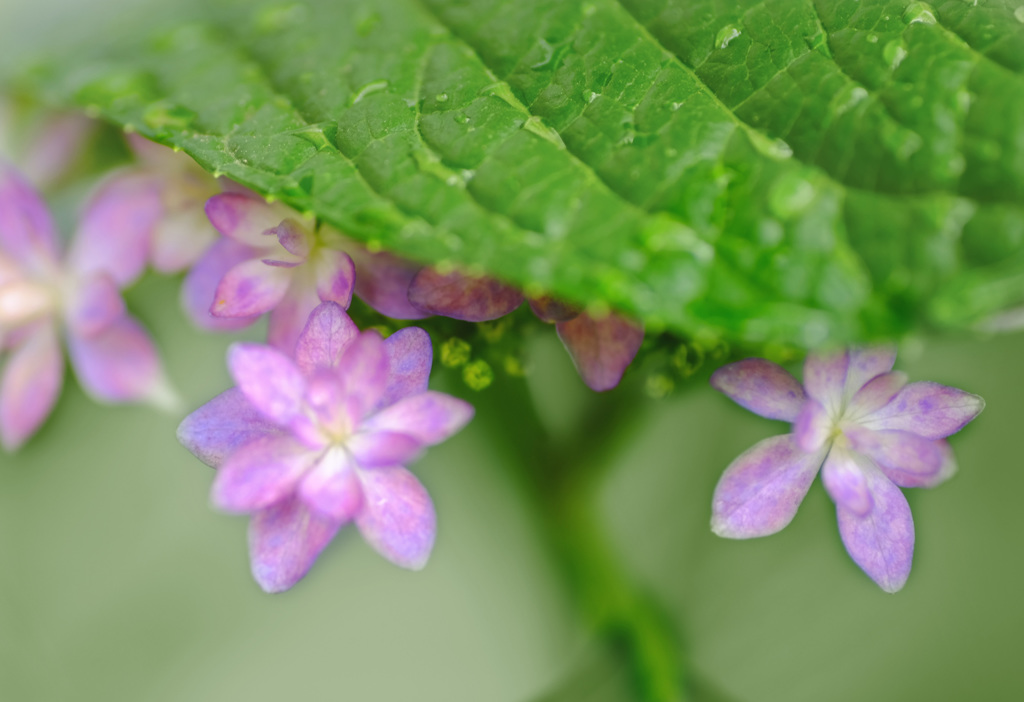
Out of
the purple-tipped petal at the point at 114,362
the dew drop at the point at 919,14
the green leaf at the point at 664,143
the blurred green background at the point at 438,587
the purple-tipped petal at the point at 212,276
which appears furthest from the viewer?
the blurred green background at the point at 438,587

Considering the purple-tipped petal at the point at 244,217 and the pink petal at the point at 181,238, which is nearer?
the purple-tipped petal at the point at 244,217

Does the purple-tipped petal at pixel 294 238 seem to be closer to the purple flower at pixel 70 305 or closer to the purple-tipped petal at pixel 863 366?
the purple flower at pixel 70 305

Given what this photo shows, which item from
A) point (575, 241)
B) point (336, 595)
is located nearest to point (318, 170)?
point (575, 241)

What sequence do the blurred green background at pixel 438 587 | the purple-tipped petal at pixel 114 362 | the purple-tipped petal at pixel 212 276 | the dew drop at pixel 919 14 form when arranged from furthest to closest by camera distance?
the blurred green background at pixel 438 587 → the purple-tipped petal at pixel 114 362 → the purple-tipped petal at pixel 212 276 → the dew drop at pixel 919 14

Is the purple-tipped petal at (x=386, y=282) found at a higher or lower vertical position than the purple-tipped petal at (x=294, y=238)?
lower

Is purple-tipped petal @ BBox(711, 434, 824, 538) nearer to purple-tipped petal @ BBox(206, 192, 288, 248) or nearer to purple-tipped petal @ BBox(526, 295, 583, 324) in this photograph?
purple-tipped petal @ BBox(526, 295, 583, 324)


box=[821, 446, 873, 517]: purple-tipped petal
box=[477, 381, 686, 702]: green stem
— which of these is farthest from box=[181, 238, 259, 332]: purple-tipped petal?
box=[821, 446, 873, 517]: purple-tipped petal

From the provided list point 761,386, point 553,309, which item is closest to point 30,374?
point 553,309

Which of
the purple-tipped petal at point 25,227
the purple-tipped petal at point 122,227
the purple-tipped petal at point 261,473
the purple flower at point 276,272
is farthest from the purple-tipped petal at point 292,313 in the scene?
the purple-tipped petal at point 25,227

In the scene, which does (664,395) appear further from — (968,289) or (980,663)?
(980,663)
